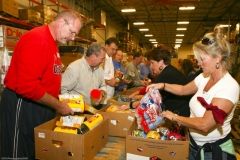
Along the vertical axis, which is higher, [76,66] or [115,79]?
[76,66]

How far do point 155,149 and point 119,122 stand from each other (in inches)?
24.5

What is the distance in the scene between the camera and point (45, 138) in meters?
1.48

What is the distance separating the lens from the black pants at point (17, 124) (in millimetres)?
1626

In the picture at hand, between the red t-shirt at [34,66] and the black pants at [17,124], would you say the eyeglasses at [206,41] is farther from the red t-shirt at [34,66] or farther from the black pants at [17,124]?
the black pants at [17,124]

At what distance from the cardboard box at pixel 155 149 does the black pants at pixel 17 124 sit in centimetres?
83

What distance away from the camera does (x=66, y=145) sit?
1.42 meters

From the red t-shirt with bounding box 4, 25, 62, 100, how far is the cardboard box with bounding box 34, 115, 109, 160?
29cm

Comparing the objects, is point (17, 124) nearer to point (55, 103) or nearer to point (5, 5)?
point (55, 103)

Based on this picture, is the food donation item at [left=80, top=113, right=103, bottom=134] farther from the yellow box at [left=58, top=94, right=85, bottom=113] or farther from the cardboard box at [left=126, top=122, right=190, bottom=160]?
the cardboard box at [left=126, top=122, right=190, bottom=160]

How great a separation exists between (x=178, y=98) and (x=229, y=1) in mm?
10103

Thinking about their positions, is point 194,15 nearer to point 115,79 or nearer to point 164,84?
point 115,79

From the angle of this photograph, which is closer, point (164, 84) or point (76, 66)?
point (164, 84)

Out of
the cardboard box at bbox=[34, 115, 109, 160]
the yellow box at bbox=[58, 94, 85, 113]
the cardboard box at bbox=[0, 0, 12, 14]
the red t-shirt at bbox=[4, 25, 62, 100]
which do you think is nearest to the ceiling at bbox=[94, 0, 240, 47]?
the cardboard box at bbox=[0, 0, 12, 14]

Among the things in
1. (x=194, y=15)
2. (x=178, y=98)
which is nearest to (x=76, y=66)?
(x=178, y=98)
